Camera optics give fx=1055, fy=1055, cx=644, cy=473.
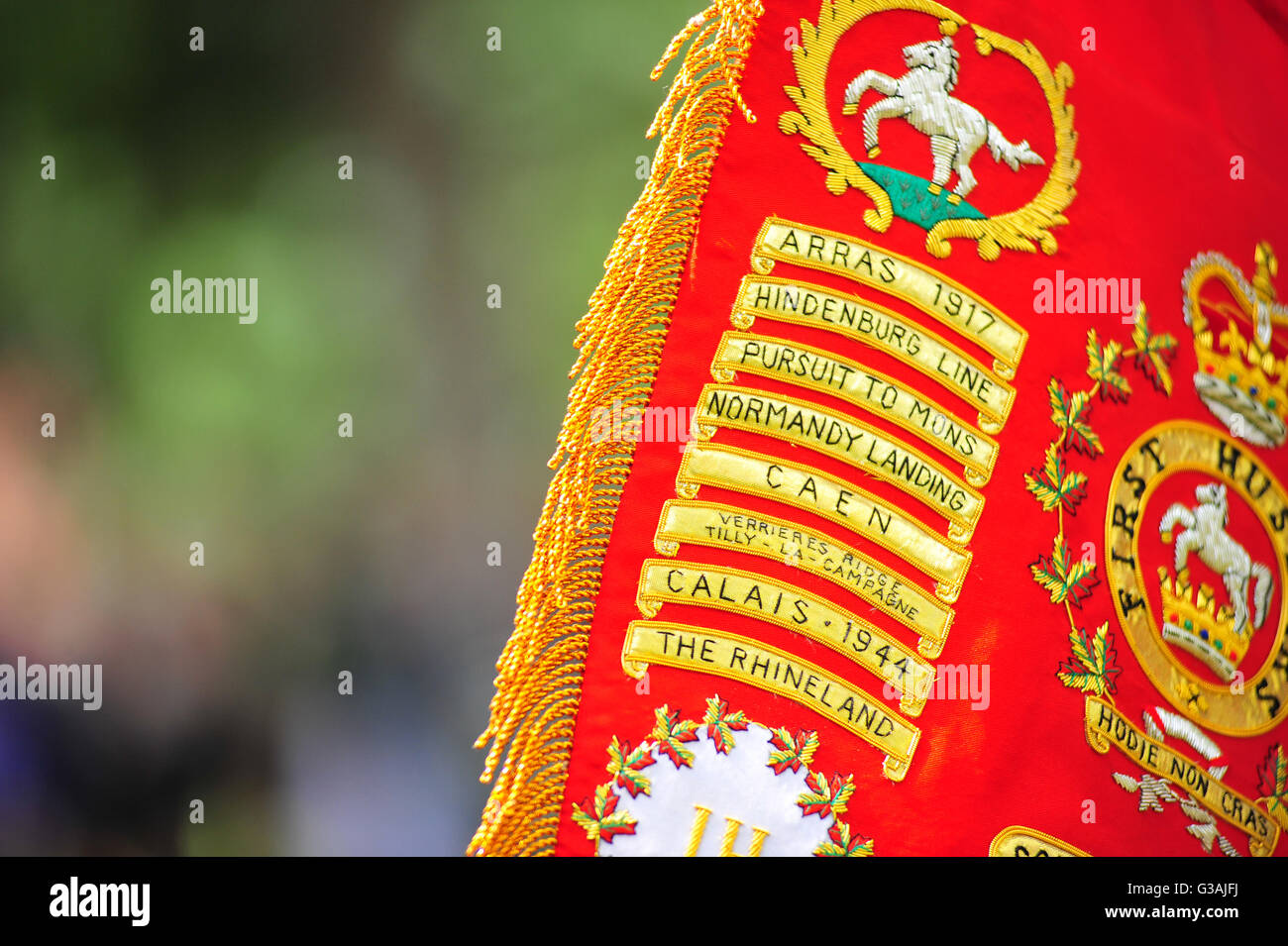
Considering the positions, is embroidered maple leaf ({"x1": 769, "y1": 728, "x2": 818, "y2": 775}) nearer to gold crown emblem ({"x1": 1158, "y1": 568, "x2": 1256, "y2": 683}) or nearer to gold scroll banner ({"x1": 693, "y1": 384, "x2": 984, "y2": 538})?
gold scroll banner ({"x1": 693, "y1": 384, "x2": 984, "y2": 538})

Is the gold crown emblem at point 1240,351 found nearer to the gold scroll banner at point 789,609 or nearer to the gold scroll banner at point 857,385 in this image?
the gold scroll banner at point 857,385

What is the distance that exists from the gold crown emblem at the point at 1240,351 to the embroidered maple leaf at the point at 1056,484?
19 cm

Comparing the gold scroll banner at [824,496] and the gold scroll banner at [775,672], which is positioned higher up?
the gold scroll banner at [824,496]

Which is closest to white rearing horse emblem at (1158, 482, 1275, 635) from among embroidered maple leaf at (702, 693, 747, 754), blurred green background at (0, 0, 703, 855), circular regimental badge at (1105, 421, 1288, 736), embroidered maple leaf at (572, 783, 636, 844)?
circular regimental badge at (1105, 421, 1288, 736)

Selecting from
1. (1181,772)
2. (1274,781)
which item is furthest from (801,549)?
(1274,781)

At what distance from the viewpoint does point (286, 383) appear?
1.86m

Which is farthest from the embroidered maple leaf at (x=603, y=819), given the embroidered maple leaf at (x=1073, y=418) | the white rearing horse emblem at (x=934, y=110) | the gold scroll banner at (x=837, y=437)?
the white rearing horse emblem at (x=934, y=110)

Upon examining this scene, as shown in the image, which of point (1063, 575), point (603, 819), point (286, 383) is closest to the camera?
point (603, 819)

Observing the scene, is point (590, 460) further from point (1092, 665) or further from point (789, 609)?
point (1092, 665)

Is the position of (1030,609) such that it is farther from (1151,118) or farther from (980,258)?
(1151,118)

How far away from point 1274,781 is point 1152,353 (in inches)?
16.5

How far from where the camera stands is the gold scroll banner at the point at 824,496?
0.94 m

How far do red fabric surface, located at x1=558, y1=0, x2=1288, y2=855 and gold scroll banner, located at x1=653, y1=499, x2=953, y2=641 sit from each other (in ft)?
0.04

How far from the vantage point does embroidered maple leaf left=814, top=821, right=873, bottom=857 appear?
0.86m
